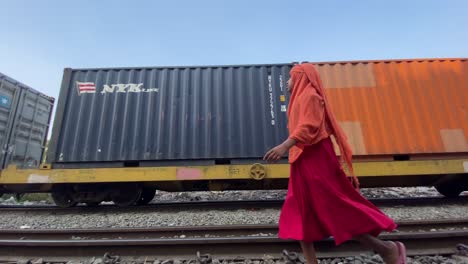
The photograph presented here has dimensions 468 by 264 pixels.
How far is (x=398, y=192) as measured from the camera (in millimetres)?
7492

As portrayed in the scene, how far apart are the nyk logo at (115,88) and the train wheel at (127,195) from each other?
185 cm

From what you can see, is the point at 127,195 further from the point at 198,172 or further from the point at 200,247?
the point at 200,247

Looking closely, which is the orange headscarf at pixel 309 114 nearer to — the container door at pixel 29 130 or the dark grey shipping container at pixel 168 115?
the dark grey shipping container at pixel 168 115

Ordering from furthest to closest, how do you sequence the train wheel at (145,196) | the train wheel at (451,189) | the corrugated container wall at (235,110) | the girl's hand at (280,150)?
the train wheel at (145,196), the train wheel at (451,189), the corrugated container wall at (235,110), the girl's hand at (280,150)

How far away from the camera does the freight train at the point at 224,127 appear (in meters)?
4.41

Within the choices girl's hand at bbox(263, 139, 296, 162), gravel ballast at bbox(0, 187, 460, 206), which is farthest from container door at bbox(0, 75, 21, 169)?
girl's hand at bbox(263, 139, 296, 162)

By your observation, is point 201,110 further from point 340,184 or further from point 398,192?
Result: point 398,192

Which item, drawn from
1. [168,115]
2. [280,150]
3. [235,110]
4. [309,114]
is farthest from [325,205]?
[168,115]

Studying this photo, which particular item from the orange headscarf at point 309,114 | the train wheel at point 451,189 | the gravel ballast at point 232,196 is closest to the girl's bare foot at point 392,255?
the orange headscarf at point 309,114

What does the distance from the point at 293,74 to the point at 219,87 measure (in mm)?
3609

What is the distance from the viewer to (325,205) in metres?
1.54

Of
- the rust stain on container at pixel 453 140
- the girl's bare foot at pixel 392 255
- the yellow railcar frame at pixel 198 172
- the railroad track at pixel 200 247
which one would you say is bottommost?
the railroad track at pixel 200 247

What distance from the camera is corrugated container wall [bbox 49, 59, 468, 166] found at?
4762mm

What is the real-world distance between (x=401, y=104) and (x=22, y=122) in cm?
822
